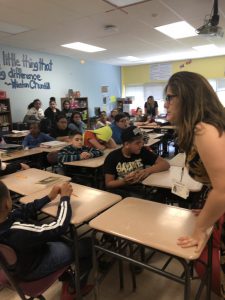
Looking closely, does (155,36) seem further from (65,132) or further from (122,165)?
(122,165)

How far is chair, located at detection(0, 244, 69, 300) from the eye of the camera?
46.0 inches

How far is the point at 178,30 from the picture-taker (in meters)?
5.23

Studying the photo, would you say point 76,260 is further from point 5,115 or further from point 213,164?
point 5,115

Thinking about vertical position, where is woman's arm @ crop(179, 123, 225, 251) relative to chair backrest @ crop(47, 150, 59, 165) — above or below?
above

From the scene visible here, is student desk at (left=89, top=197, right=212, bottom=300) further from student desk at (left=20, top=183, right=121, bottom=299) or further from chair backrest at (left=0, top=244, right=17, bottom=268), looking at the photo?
chair backrest at (left=0, top=244, right=17, bottom=268)

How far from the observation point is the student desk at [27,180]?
195 cm

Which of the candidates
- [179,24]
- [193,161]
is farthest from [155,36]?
[193,161]

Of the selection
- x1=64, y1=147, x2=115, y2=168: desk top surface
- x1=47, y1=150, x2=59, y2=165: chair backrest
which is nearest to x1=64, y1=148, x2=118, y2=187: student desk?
x1=64, y1=147, x2=115, y2=168: desk top surface

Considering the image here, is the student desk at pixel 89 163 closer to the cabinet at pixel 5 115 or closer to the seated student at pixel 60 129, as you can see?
the seated student at pixel 60 129

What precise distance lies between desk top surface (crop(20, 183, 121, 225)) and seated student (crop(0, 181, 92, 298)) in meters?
0.06

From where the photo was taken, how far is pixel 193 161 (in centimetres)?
118

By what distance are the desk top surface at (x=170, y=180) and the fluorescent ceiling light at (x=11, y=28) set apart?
404 centimetres

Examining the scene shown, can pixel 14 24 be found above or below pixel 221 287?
above

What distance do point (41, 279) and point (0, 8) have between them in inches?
151
